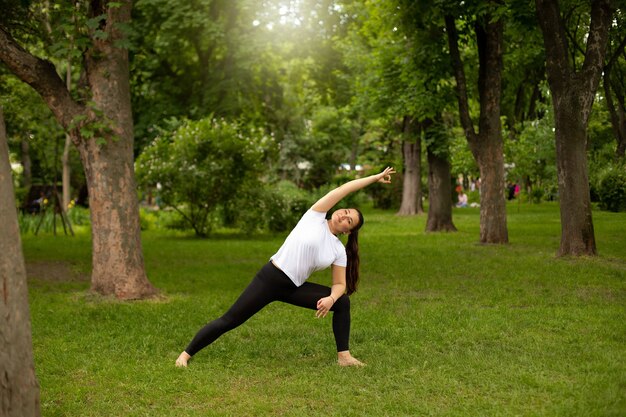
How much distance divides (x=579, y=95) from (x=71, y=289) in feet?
33.7

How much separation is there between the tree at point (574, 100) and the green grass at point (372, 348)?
43.3 inches

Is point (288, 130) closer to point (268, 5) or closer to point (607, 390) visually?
point (268, 5)

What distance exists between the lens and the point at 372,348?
8.48 metres

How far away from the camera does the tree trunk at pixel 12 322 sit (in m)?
5.30

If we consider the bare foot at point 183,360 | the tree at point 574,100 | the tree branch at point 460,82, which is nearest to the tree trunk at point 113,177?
the bare foot at point 183,360

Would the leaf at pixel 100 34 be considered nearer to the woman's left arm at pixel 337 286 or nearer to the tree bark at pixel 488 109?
the woman's left arm at pixel 337 286

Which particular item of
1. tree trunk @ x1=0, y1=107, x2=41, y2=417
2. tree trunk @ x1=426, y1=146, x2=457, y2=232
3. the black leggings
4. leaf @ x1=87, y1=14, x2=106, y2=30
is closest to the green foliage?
tree trunk @ x1=426, y1=146, x2=457, y2=232

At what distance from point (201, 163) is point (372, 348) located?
55.4 feet

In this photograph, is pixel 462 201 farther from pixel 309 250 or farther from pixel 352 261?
pixel 309 250

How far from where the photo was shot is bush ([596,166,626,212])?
105ft

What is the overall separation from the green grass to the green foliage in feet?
27.5

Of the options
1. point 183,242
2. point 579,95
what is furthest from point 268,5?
point 579,95

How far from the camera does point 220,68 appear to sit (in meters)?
29.0

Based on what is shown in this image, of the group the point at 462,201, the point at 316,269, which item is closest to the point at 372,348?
the point at 316,269
